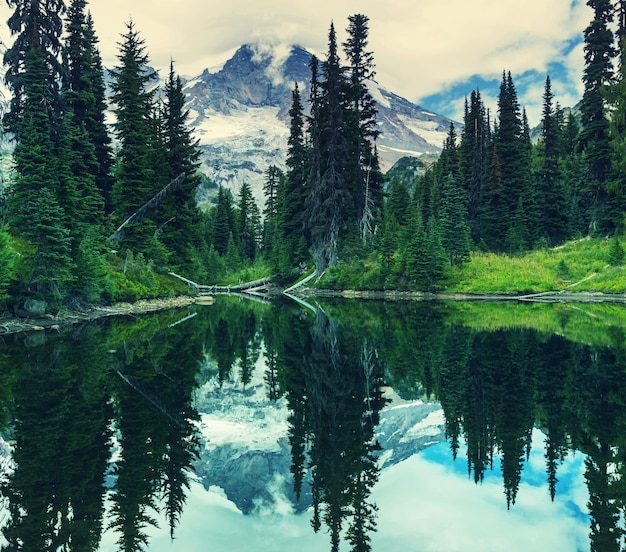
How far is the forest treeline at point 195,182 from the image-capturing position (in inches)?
1277

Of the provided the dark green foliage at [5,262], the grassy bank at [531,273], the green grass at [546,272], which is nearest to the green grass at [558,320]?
the green grass at [546,272]

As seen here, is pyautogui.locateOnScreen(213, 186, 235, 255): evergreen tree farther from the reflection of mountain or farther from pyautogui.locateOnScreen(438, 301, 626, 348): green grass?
the reflection of mountain

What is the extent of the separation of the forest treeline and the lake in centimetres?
1427

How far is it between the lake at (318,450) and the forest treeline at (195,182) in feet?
46.8

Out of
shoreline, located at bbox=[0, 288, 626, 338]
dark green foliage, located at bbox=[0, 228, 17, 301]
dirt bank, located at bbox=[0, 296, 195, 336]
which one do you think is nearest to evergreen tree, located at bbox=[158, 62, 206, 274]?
shoreline, located at bbox=[0, 288, 626, 338]

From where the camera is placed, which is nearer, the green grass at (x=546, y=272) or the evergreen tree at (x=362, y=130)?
the green grass at (x=546, y=272)

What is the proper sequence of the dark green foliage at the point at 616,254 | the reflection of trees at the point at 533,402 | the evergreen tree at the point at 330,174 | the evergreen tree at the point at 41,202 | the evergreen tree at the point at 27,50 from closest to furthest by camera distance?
the reflection of trees at the point at 533,402 < the evergreen tree at the point at 41,202 < the evergreen tree at the point at 27,50 < the dark green foliage at the point at 616,254 < the evergreen tree at the point at 330,174

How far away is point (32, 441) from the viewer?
10.3 metres

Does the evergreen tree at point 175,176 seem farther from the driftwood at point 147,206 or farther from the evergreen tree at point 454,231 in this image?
the evergreen tree at point 454,231

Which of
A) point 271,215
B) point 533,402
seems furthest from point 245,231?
point 533,402

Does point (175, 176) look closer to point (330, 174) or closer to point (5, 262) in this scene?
point (330, 174)

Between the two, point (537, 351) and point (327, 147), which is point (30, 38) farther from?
point (537, 351)

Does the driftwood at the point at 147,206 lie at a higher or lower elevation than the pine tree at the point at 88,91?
lower

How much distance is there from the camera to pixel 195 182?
2055 inches
